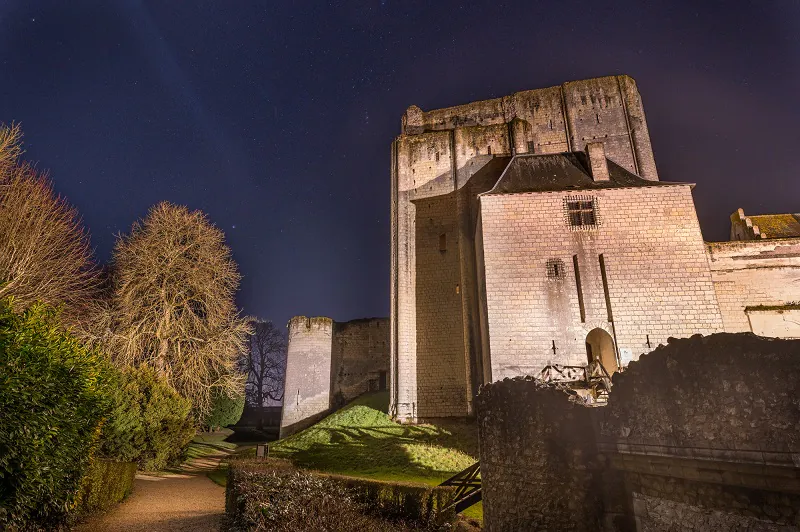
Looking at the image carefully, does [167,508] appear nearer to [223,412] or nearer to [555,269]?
[555,269]

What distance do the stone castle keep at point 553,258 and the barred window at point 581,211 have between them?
0.05 meters

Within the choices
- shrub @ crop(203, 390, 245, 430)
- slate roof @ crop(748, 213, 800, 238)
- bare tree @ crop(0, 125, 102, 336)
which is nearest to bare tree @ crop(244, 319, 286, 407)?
shrub @ crop(203, 390, 245, 430)

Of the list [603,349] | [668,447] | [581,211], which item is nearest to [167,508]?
[668,447]

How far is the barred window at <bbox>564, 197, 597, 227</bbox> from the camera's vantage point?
15.7m

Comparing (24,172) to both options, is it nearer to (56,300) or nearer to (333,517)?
(56,300)

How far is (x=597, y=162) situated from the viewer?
1719 centimetres

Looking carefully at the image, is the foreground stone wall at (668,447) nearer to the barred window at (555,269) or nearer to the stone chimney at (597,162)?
the barred window at (555,269)

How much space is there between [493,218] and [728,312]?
1001cm

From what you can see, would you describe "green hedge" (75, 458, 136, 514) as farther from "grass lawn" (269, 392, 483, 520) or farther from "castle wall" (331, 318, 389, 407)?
"castle wall" (331, 318, 389, 407)

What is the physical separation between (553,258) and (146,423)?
47.1ft

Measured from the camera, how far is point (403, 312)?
2008 cm

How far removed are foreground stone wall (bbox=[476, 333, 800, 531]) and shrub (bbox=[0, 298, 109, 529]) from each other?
6744mm

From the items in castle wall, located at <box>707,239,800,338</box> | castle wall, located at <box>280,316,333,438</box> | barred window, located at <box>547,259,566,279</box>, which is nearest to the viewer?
barred window, located at <box>547,259,566,279</box>

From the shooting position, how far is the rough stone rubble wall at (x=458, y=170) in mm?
19094
